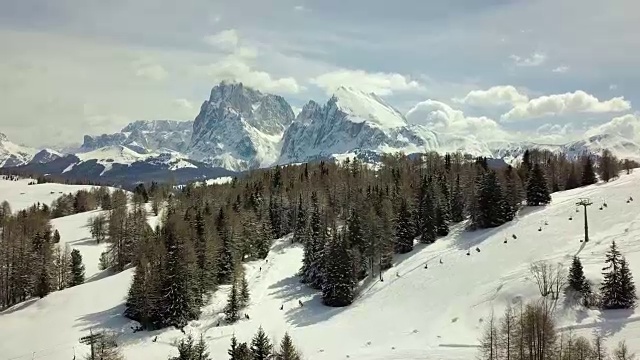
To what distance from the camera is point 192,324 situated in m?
79.2

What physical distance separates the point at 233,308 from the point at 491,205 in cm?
5187

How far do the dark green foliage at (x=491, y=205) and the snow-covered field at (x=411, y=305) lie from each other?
321 centimetres

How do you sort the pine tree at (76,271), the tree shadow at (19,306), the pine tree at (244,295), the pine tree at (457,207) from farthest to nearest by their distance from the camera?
the pine tree at (457,207) < the pine tree at (76,271) < the tree shadow at (19,306) < the pine tree at (244,295)

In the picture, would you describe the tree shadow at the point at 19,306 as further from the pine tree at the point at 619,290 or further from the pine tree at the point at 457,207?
the pine tree at the point at 619,290

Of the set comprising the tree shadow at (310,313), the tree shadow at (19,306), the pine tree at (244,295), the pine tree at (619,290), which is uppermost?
the pine tree at (619,290)

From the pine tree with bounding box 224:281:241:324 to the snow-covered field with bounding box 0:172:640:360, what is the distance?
1943mm

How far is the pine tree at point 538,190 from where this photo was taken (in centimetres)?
10100

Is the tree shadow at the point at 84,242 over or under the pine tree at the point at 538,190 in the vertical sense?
under

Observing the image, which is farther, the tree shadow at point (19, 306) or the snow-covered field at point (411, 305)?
the tree shadow at point (19, 306)

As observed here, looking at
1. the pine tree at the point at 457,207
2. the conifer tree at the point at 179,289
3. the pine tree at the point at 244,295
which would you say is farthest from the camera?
the pine tree at the point at 457,207

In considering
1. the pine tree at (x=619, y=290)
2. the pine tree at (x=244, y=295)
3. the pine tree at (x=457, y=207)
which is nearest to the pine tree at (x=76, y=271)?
the pine tree at (x=244, y=295)

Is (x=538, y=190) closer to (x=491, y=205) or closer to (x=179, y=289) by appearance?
(x=491, y=205)

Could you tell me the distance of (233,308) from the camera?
80.8 meters

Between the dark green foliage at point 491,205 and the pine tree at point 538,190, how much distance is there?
6956 mm
